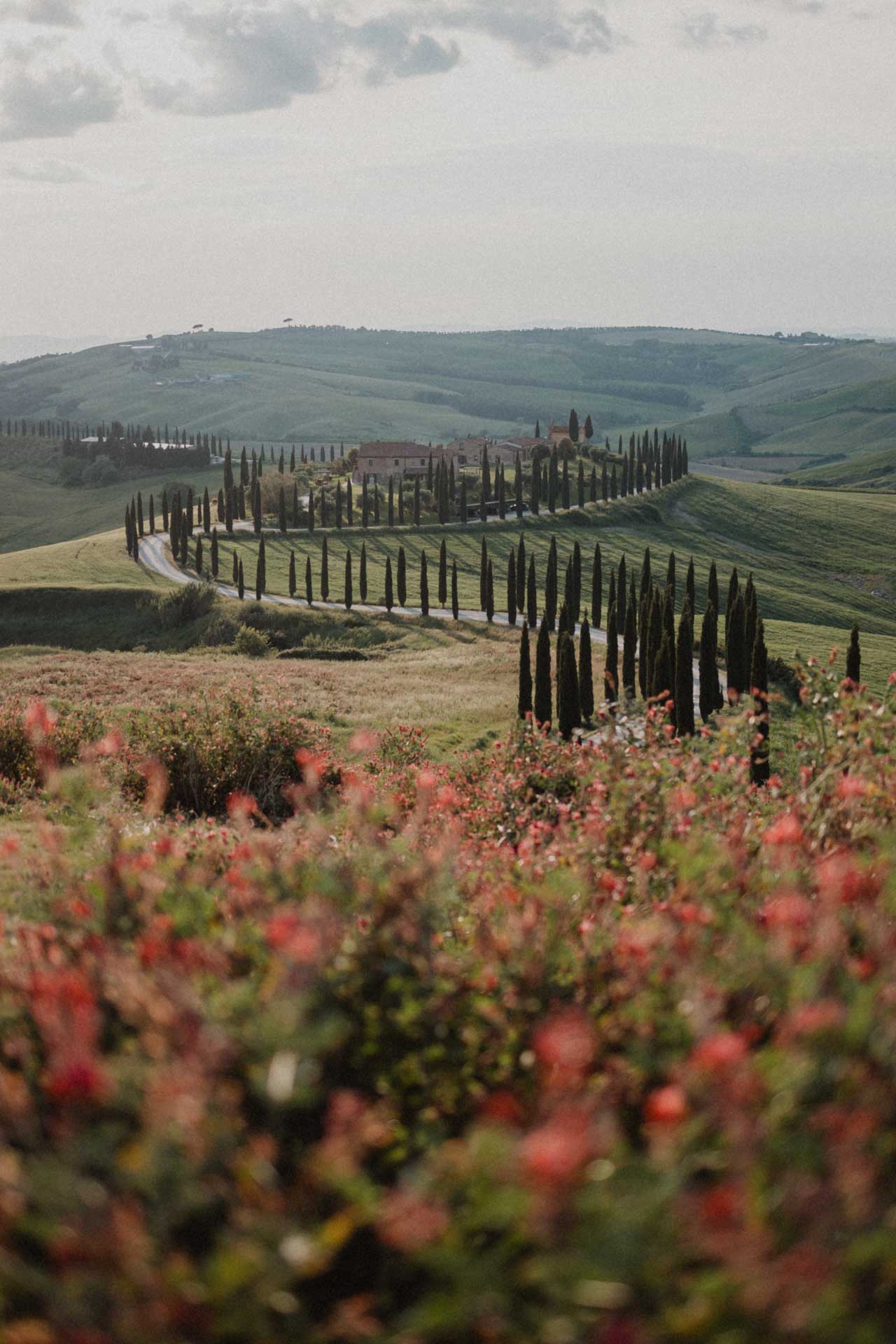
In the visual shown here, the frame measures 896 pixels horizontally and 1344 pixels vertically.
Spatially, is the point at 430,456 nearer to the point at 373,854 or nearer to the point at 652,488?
the point at 652,488

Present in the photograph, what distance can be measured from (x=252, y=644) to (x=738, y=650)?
34490mm

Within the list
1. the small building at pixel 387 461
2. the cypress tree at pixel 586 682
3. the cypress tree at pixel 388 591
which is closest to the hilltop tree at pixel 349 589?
the cypress tree at pixel 388 591

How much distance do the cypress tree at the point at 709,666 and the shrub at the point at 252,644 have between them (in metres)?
30.6

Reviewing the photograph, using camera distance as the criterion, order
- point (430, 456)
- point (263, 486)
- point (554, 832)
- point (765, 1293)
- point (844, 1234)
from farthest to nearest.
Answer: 1. point (430, 456)
2. point (263, 486)
3. point (554, 832)
4. point (844, 1234)
5. point (765, 1293)

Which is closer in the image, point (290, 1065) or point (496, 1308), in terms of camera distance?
point (496, 1308)

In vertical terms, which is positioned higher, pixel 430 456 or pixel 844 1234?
pixel 430 456

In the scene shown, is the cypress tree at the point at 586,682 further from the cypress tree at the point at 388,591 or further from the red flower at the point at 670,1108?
the red flower at the point at 670,1108

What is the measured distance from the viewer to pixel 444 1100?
7.68m

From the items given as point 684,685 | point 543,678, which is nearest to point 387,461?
point 543,678

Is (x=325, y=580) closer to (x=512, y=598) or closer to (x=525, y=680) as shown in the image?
(x=512, y=598)

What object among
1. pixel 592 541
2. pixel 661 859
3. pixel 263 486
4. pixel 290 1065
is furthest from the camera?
pixel 263 486

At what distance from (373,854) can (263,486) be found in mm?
119682

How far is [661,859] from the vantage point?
448 inches

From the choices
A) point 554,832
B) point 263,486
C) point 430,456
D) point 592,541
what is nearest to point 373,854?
point 554,832
